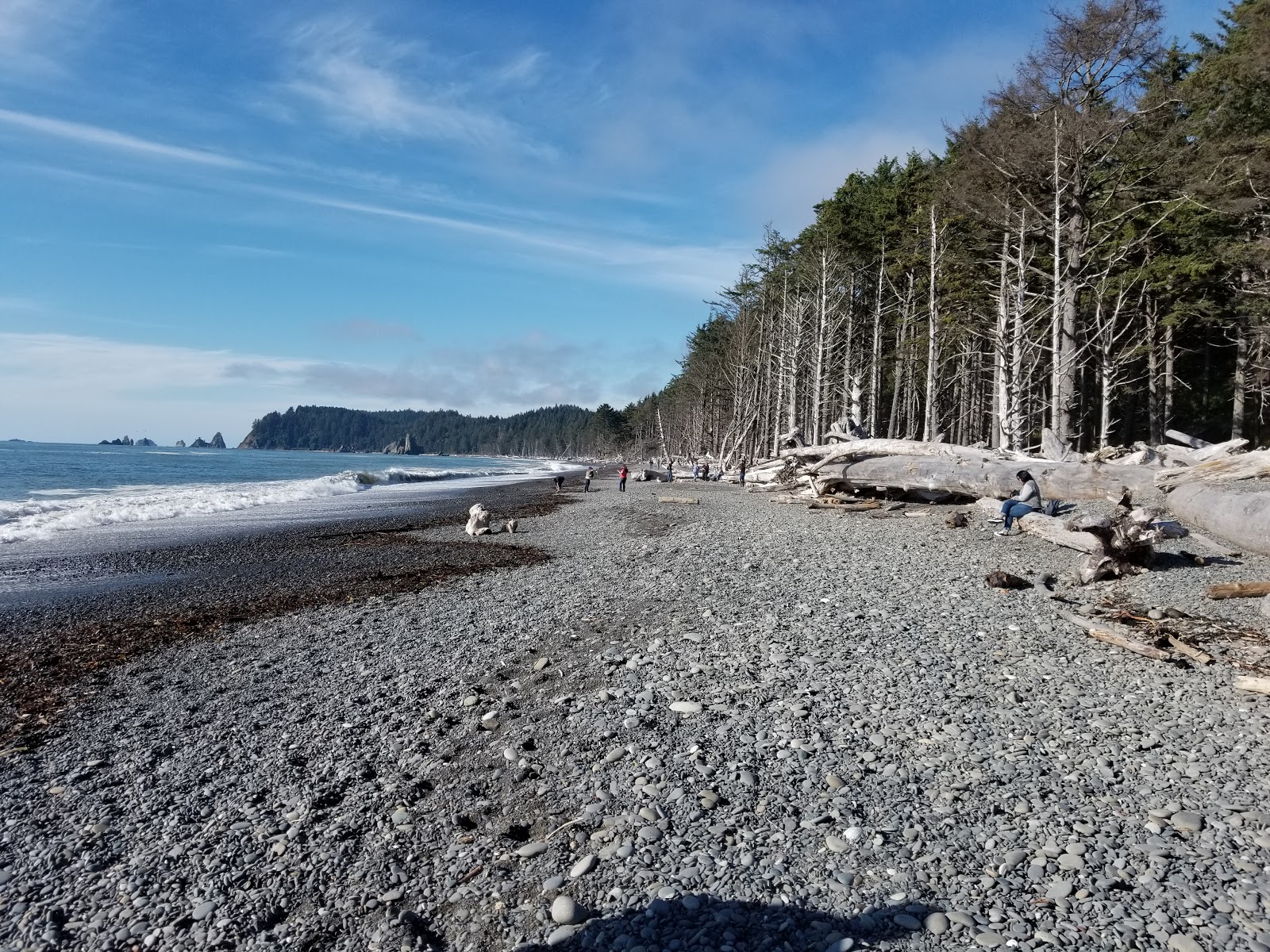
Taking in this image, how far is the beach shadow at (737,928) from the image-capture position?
121 inches

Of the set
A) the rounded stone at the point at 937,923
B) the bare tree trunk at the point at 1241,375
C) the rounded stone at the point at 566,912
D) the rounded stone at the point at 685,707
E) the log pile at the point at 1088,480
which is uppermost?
the bare tree trunk at the point at 1241,375

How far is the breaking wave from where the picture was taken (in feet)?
72.5

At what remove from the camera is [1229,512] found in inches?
400

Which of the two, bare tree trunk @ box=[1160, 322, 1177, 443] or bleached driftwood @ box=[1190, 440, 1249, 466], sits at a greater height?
bare tree trunk @ box=[1160, 322, 1177, 443]

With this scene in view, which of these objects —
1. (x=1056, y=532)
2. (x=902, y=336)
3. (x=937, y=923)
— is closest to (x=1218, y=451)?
(x=1056, y=532)

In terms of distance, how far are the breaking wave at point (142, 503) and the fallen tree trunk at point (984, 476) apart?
22826 millimetres

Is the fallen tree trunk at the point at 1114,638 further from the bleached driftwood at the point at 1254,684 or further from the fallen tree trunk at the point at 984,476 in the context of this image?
the fallen tree trunk at the point at 984,476

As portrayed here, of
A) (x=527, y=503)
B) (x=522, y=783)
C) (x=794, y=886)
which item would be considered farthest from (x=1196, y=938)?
(x=527, y=503)

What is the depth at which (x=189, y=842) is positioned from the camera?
4.05 meters

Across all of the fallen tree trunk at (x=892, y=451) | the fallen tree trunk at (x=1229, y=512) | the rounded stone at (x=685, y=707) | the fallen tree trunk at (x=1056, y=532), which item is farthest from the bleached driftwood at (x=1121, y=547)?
the fallen tree trunk at (x=892, y=451)

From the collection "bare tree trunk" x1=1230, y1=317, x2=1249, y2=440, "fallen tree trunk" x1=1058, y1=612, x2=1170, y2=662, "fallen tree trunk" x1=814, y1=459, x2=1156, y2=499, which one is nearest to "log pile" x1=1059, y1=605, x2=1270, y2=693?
"fallen tree trunk" x1=1058, y1=612, x2=1170, y2=662

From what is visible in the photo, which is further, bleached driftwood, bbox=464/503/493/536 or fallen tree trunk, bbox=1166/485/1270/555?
bleached driftwood, bbox=464/503/493/536

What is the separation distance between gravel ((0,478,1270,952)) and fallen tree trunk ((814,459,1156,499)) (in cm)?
676

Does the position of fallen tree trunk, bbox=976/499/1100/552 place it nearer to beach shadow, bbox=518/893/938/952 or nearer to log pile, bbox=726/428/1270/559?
log pile, bbox=726/428/1270/559
